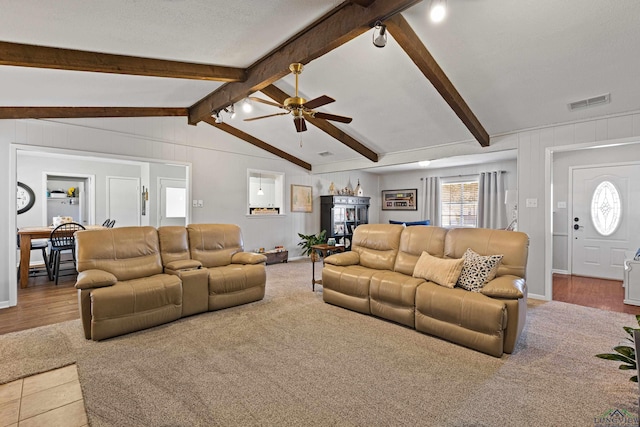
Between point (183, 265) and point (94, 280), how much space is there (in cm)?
90

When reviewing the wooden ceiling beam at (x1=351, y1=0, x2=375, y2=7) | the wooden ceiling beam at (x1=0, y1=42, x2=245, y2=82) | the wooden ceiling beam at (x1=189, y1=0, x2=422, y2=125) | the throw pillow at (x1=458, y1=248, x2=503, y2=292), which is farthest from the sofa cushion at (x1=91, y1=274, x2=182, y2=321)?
the wooden ceiling beam at (x1=351, y1=0, x2=375, y2=7)

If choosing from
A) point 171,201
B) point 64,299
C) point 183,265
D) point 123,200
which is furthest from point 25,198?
point 183,265

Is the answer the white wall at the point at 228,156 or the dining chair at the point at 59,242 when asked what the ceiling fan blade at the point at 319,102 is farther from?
the dining chair at the point at 59,242

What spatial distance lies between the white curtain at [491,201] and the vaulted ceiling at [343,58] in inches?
104

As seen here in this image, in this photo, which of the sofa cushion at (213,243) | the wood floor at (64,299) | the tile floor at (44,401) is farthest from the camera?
the sofa cushion at (213,243)

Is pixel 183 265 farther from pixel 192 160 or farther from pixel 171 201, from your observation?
pixel 171 201

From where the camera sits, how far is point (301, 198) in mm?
7574

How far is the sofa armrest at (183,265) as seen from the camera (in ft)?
11.9

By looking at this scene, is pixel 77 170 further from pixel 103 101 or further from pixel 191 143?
pixel 103 101

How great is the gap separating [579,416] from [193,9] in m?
3.77

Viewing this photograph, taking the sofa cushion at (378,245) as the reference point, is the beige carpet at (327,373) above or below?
below

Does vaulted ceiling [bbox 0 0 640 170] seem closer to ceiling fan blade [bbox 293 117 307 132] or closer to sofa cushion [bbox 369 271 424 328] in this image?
ceiling fan blade [bbox 293 117 307 132]

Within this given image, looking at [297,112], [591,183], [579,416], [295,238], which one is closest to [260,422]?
[579,416]

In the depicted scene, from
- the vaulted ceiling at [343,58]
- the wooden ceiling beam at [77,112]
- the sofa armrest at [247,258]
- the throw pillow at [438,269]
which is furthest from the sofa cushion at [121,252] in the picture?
the throw pillow at [438,269]
